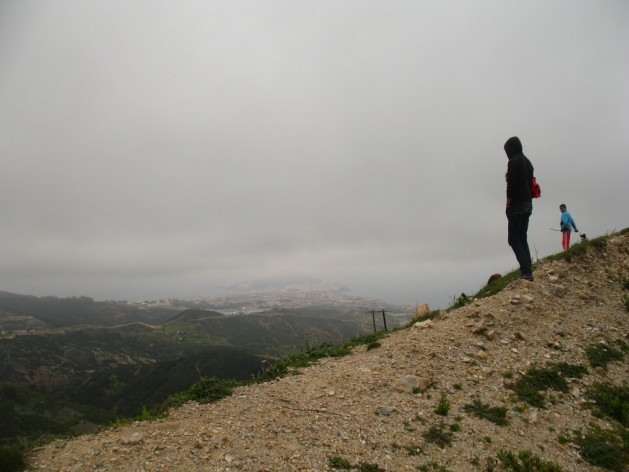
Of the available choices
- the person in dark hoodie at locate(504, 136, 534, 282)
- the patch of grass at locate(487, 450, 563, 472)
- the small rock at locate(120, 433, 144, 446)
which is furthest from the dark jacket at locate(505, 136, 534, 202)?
the small rock at locate(120, 433, 144, 446)

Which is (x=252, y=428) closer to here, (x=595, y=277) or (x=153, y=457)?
(x=153, y=457)

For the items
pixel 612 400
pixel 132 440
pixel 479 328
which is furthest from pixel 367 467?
pixel 479 328

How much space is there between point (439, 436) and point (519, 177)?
28.8ft

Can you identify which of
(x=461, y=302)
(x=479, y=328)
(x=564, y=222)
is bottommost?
(x=479, y=328)

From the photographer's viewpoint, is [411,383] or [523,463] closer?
[523,463]

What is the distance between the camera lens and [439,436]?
6.50 metres

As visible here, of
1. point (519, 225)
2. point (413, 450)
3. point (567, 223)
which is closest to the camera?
point (413, 450)

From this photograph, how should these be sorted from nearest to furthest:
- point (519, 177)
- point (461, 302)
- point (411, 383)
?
point (411, 383), point (519, 177), point (461, 302)

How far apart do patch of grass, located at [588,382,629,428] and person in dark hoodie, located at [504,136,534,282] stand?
4974 mm

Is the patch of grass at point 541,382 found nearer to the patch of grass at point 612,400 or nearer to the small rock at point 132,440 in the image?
the patch of grass at point 612,400

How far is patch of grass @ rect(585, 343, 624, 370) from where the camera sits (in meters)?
9.07

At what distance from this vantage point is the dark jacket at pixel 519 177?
36.6 feet

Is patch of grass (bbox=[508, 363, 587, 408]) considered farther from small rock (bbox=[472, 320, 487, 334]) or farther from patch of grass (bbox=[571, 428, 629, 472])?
small rock (bbox=[472, 320, 487, 334])

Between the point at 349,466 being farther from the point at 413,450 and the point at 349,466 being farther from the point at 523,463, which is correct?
the point at 523,463
